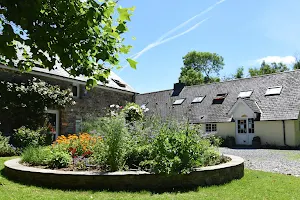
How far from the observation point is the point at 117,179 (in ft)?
19.2

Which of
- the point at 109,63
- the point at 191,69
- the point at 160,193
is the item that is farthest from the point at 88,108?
the point at 191,69

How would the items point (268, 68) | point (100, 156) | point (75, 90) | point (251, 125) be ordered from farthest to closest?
point (268, 68) → point (251, 125) → point (75, 90) → point (100, 156)

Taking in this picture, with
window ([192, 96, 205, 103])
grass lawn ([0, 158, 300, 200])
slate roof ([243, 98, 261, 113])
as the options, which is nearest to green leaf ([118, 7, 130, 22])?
grass lawn ([0, 158, 300, 200])

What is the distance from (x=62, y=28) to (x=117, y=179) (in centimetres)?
360

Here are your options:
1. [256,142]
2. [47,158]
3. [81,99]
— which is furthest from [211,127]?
[47,158]

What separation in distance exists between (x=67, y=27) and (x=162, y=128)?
14.9ft

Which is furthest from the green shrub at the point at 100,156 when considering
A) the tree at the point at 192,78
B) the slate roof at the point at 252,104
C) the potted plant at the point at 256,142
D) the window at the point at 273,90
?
the tree at the point at 192,78

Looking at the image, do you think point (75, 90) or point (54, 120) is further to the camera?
point (75, 90)

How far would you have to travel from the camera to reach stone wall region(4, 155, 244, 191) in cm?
585

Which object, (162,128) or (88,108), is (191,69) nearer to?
(88,108)

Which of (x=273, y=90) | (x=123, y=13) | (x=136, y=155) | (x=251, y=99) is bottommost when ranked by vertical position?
(x=136, y=155)

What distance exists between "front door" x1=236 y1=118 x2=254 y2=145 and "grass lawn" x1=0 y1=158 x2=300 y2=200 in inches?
599

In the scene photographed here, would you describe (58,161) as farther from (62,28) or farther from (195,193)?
(62,28)

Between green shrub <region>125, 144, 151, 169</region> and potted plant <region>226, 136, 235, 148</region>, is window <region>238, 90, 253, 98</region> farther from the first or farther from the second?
green shrub <region>125, 144, 151, 169</region>
